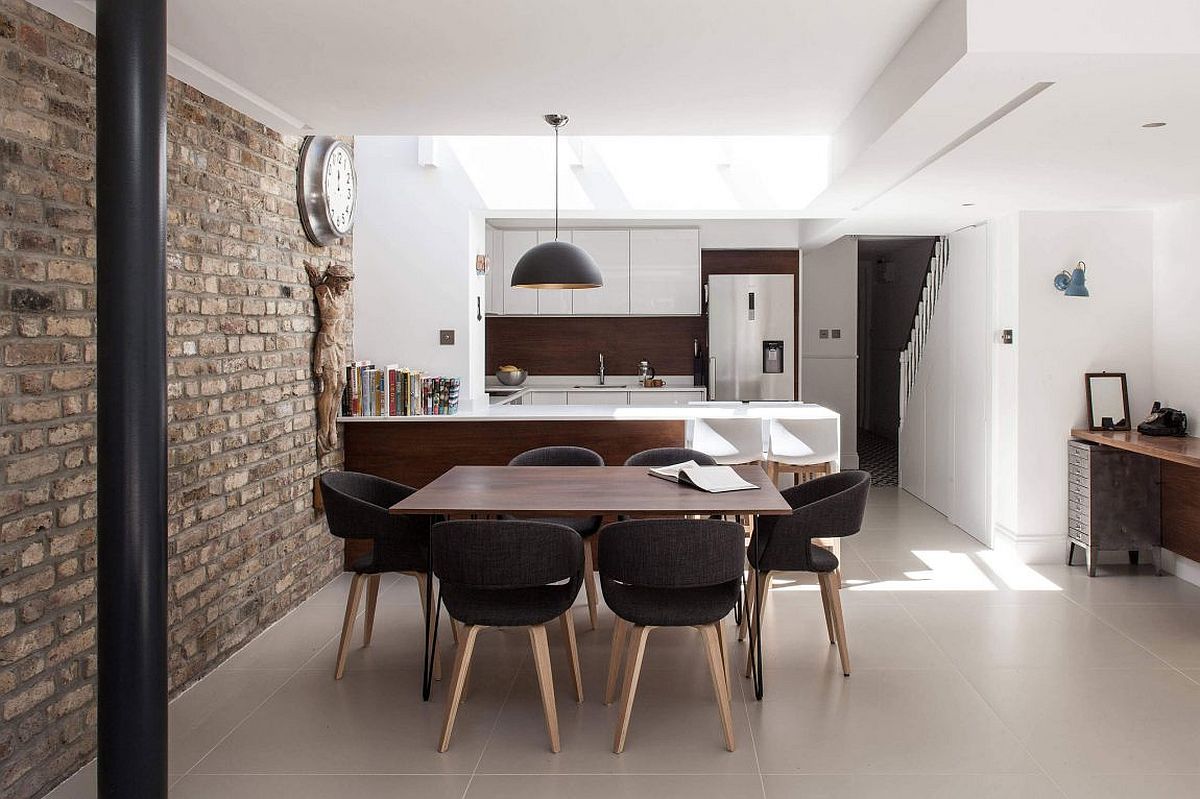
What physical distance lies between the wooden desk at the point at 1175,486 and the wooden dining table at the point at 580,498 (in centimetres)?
257

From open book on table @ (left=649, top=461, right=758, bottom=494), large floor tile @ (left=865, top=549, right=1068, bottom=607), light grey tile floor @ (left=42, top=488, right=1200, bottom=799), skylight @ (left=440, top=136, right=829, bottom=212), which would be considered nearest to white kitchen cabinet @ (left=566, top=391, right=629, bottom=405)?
skylight @ (left=440, top=136, right=829, bottom=212)

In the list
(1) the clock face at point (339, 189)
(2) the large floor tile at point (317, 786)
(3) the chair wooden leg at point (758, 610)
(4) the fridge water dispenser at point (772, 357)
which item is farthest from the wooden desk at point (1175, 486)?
(1) the clock face at point (339, 189)

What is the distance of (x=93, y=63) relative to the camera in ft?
10.7

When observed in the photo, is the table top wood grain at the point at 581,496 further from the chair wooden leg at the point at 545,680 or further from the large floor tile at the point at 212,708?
the large floor tile at the point at 212,708

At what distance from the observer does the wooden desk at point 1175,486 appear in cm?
539

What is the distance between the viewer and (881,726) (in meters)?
3.56

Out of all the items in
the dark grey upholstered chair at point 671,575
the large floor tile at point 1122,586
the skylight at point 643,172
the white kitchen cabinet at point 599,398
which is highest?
the skylight at point 643,172

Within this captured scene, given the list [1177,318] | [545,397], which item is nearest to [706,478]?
[1177,318]

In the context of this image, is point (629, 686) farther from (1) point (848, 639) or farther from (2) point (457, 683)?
(1) point (848, 639)

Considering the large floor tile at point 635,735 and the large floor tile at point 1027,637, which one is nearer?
the large floor tile at point 635,735

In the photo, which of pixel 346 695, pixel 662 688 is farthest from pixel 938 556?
pixel 346 695

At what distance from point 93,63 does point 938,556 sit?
18.8 ft

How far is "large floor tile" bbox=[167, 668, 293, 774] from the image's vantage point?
11.1ft

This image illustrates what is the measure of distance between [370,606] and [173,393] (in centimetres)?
139
